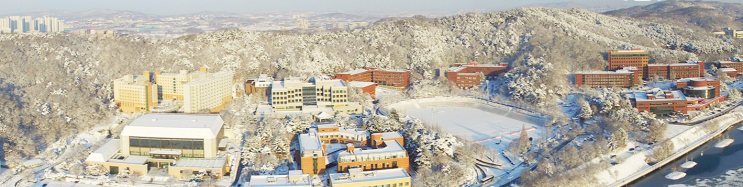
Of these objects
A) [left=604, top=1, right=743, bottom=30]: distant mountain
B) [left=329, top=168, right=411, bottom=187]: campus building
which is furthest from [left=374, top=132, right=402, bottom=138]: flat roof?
[left=604, top=1, right=743, bottom=30]: distant mountain

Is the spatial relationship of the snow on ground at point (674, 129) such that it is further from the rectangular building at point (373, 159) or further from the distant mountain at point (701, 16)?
the distant mountain at point (701, 16)

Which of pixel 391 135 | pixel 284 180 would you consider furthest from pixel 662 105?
pixel 284 180

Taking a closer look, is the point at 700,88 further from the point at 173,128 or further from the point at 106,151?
the point at 106,151

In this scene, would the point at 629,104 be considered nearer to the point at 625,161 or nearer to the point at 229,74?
the point at 625,161

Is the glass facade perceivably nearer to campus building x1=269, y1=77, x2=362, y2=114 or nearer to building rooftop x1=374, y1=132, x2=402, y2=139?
building rooftop x1=374, y1=132, x2=402, y2=139

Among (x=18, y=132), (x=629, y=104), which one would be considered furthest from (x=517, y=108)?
(x=18, y=132)

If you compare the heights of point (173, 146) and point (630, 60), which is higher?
point (630, 60)
